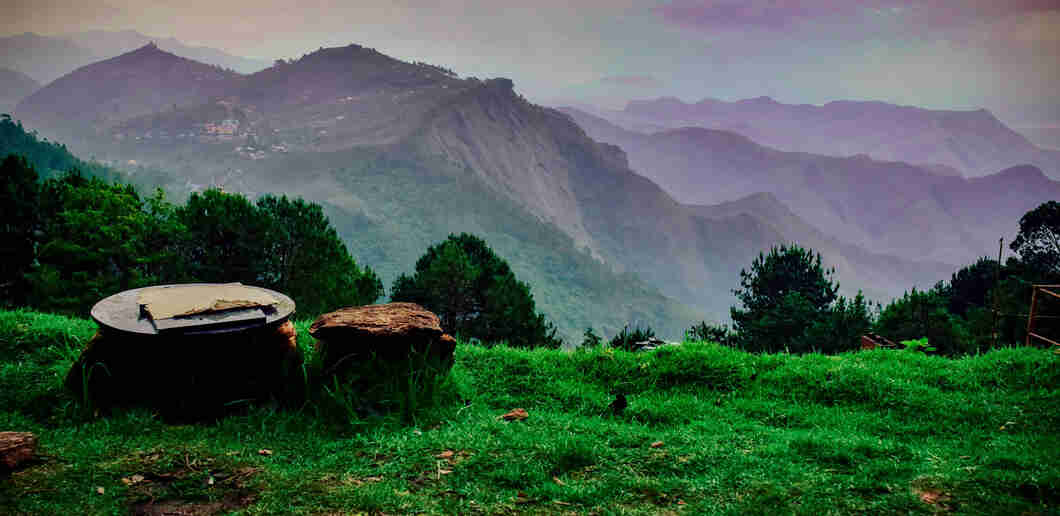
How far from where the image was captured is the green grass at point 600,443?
484 centimetres

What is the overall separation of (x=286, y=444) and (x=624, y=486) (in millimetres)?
3494

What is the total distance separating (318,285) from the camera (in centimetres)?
2506

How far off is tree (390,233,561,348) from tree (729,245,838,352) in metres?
17.2

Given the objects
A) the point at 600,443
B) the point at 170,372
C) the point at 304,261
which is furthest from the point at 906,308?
the point at 170,372

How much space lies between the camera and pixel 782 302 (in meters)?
38.8

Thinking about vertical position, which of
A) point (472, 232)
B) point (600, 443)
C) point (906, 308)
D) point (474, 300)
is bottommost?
point (474, 300)

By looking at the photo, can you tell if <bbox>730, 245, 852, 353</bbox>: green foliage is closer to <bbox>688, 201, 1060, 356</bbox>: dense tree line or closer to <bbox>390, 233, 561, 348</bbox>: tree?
<bbox>688, 201, 1060, 356</bbox>: dense tree line

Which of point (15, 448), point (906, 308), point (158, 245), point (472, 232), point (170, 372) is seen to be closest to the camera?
point (15, 448)

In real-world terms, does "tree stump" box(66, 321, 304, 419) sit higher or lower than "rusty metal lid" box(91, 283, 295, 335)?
lower

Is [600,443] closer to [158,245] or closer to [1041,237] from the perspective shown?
[158,245]

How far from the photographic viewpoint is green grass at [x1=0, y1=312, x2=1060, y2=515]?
4836mm

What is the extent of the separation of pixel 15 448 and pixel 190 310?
209 cm

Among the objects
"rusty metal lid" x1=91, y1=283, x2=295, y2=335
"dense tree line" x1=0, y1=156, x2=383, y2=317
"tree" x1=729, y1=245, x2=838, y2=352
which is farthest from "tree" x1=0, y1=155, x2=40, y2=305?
"tree" x1=729, y1=245, x2=838, y2=352

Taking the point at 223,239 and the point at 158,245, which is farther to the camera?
the point at 223,239
